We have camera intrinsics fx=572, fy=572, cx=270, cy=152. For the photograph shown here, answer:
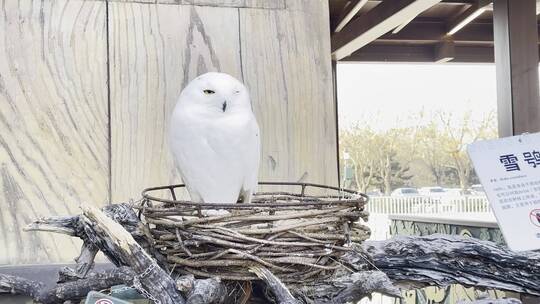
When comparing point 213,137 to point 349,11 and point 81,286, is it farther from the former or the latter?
point 349,11

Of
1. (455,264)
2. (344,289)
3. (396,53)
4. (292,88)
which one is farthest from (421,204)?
(344,289)

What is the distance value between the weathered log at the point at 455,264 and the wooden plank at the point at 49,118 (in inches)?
21.2

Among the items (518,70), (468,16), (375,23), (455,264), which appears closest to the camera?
(455,264)

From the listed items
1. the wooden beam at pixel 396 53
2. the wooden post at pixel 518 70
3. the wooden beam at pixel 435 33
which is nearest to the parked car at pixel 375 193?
the wooden beam at pixel 396 53

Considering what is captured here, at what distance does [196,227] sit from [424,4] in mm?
2145

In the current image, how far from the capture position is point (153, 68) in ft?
3.51

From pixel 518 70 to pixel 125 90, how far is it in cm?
183

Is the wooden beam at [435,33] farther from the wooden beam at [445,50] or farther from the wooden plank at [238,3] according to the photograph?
the wooden plank at [238,3]

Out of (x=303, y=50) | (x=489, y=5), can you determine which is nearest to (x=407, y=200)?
(x=489, y=5)

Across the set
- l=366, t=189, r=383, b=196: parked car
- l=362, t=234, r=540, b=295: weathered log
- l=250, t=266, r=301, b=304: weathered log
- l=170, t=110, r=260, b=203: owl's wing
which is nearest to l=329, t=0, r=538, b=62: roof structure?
l=362, t=234, r=540, b=295: weathered log

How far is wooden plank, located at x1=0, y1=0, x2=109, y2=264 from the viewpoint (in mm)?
993

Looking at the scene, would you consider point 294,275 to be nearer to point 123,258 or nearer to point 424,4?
point 123,258

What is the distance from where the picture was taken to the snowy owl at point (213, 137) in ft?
2.19

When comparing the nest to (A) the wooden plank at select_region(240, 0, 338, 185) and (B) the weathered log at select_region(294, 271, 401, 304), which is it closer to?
(B) the weathered log at select_region(294, 271, 401, 304)
